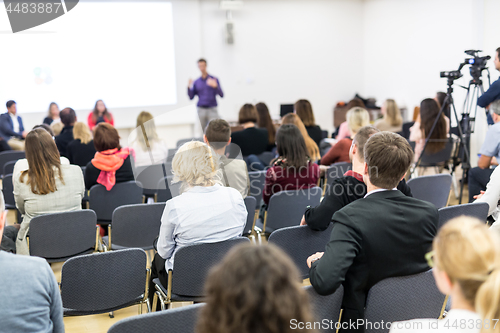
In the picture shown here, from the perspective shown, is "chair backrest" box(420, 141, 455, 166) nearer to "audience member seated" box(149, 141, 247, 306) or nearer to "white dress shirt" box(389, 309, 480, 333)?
"audience member seated" box(149, 141, 247, 306)

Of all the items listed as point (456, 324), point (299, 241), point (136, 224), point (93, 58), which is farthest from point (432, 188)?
point (93, 58)

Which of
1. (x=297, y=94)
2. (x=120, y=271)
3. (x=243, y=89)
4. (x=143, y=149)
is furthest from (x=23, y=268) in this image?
(x=297, y=94)

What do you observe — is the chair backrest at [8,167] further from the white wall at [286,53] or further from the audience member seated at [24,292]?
the white wall at [286,53]

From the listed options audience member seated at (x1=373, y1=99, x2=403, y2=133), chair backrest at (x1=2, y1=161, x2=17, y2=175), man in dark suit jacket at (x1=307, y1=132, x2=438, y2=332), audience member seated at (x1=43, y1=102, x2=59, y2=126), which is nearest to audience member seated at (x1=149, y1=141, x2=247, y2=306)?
man in dark suit jacket at (x1=307, y1=132, x2=438, y2=332)

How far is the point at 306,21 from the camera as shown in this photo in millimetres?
9633

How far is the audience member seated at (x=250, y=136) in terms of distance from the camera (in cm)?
494

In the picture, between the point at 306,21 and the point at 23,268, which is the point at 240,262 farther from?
the point at 306,21

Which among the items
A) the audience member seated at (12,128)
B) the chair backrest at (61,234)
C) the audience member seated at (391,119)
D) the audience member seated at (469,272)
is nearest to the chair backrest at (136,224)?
the chair backrest at (61,234)

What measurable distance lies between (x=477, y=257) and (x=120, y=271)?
64.6 inches

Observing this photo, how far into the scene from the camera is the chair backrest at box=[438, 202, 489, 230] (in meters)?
2.43

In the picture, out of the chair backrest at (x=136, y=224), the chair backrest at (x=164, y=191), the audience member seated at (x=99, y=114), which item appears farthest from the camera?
the audience member seated at (x=99, y=114)

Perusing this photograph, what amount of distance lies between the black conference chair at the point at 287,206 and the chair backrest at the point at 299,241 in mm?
739

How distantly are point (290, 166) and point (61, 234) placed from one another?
1655 mm

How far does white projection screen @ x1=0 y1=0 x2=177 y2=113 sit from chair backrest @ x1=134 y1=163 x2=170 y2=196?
4.45 m
